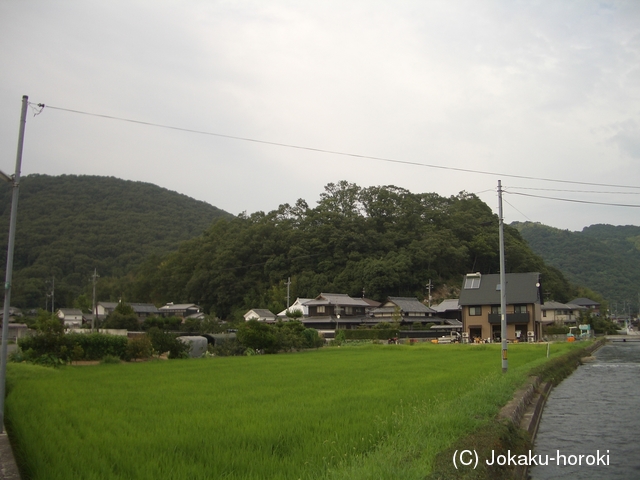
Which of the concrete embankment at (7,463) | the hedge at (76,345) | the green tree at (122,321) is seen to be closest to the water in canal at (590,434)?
the concrete embankment at (7,463)

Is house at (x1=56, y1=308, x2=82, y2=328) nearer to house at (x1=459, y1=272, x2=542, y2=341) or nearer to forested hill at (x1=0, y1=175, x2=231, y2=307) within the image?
forested hill at (x1=0, y1=175, x2=231, y2=307)

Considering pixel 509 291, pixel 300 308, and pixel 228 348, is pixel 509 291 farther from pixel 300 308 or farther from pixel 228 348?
pixel 228 348

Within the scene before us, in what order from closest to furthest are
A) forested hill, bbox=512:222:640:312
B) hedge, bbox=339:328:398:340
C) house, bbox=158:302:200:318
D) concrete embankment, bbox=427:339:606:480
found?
concrete embankment, bbox=427:339:606:480 → hedge, bbox=339:328:398:340 → house, bbox=158:302:200:318 → forested hill, bbox=512:222:640:312

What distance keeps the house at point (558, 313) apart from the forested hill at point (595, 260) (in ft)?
148

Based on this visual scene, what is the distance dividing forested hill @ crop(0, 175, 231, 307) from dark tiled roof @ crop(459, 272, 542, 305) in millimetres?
45894

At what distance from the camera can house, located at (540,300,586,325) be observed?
73438 millimetres

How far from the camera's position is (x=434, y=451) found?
20.7 feet

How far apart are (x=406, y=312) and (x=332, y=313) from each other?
338 inches

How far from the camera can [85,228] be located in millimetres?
89438

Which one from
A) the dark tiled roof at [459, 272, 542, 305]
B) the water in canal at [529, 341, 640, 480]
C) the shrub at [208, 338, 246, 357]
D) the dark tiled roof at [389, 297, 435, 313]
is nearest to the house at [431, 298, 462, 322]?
the dark tiled roof at [389, 297, 435, 313]

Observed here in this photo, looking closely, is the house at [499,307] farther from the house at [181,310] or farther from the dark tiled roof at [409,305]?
the house at [181,310]

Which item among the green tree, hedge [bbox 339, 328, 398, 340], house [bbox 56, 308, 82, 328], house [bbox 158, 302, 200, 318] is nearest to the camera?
hedge [bbox 339, 328, 398, 340]

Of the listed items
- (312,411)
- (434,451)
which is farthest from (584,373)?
(434,451)

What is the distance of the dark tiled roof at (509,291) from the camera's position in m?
50.2
